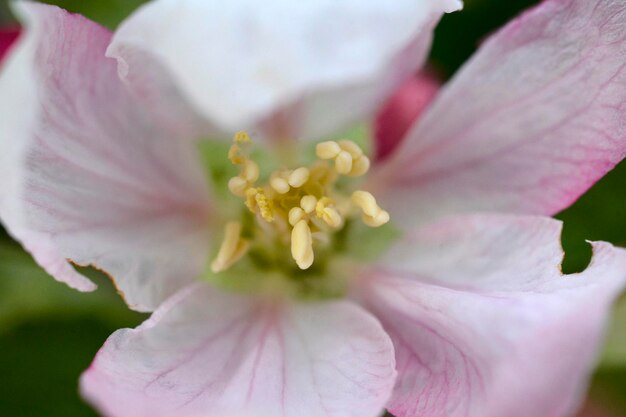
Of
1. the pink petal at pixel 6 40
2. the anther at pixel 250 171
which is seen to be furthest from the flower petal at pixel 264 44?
the pink petal at pixel 6 40

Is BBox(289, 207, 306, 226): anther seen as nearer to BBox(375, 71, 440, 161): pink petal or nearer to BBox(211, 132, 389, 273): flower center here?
BBox(211, 132, 389, 273): flower center

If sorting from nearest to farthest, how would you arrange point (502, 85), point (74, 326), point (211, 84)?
point (211, 84), point (502, 85), point (74, 326)

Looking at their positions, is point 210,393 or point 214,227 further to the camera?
point 214,227

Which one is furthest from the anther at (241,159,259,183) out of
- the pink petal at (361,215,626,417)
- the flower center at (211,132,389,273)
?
the pink petal at (361,215,626,417)

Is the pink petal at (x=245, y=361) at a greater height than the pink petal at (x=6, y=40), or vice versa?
the pink petal at (x=6, y=40)

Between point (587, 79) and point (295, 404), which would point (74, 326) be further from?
point (587, 79)

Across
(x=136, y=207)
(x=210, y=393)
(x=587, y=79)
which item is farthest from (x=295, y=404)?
(x=587, y=79)

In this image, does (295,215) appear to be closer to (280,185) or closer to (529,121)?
(280,185)

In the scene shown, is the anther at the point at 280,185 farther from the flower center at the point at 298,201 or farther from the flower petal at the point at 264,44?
the flower petal at the point at 264,44
